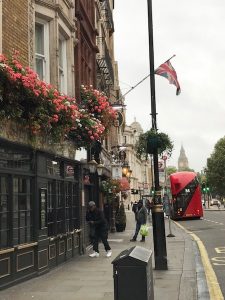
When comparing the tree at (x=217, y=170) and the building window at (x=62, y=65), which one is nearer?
the building window at (x=62, y=65)

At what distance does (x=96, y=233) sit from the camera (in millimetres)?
15172

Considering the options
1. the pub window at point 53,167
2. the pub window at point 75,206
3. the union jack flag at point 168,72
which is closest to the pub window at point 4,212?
the pub window at point 53,167

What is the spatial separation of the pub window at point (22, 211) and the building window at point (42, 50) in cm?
407

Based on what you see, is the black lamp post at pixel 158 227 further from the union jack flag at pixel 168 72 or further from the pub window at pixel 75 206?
the pub window at pixel 75 206

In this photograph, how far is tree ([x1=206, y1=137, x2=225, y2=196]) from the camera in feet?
301

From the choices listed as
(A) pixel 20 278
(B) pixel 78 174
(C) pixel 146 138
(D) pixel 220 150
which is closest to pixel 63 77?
(B) pixel 78 174

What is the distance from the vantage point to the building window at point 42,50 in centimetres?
1424

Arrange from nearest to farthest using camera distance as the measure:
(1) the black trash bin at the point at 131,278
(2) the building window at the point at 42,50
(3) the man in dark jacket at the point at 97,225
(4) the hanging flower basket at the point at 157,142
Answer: (1) the black trash bin at the point at 131,278 < (4) the hanging flower basket at the point at 157,142 < (2) the building window at the point at 42,50 < (3) the man in dark jacket at the point at 97,225

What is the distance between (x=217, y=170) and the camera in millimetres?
92125

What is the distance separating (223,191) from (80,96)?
79.5 meters

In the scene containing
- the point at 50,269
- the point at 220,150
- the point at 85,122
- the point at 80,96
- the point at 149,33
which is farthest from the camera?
the point at 220,150

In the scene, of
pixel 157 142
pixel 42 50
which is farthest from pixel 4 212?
pixel 42 50

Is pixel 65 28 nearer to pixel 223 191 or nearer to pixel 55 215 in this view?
pixel 55 215

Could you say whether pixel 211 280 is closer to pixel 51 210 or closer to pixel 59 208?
pixel 51 210
